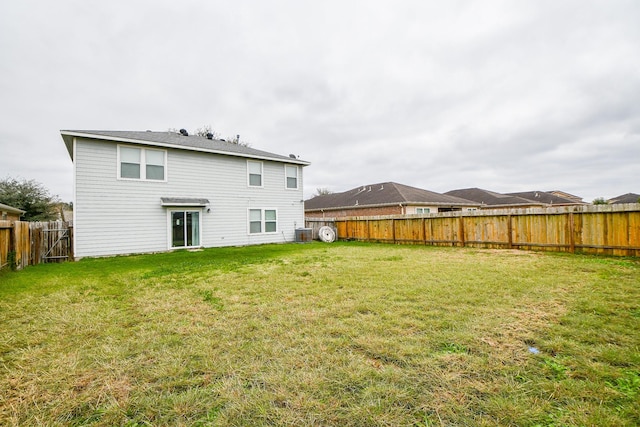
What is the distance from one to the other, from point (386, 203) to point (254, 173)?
1136cm

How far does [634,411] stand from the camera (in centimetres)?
167

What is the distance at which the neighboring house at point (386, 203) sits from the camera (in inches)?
841

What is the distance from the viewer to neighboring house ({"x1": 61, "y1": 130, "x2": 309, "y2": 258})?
10.7 metres

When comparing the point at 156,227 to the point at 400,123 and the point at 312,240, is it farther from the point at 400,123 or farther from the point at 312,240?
the point at 400,123

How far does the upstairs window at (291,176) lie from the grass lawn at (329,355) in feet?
37.5

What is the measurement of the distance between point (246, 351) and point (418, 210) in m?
20.8

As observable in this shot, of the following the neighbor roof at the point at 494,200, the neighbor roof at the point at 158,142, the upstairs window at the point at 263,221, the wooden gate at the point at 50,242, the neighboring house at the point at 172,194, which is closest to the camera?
the wooden gate at the point at 50,242

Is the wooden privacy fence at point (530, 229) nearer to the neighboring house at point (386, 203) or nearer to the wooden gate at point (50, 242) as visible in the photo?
the neighboring house at point (386, 203)

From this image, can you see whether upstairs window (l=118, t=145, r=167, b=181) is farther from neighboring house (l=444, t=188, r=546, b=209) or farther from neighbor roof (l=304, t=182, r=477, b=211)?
neighboring house (l=444, t=188, r=546, b=209)

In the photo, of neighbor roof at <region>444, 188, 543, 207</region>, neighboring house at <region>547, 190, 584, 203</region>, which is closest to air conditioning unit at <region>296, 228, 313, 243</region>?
neighbor roof at <region>444, 188, 543, 207</region>

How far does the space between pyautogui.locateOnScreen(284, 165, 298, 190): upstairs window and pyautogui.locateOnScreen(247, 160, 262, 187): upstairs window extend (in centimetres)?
160

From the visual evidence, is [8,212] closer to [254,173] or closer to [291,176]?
[254,173]

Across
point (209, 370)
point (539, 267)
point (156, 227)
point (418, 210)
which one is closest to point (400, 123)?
point (418, 210)

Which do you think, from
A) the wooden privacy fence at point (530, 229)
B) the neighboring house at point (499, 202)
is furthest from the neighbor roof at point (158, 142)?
the neighboring house at point (499, 202)
